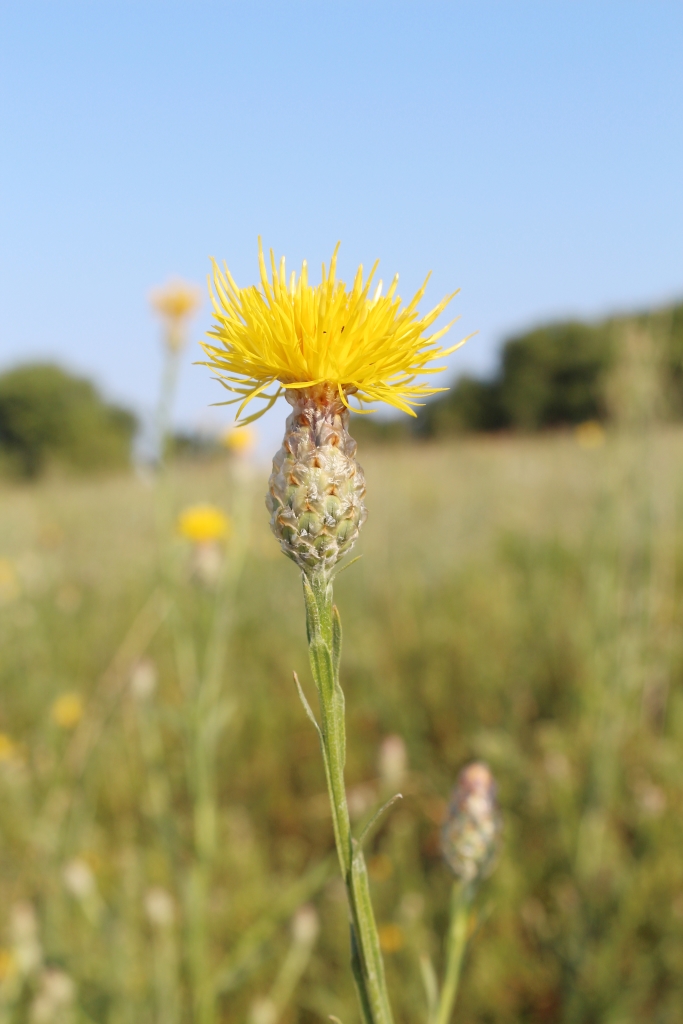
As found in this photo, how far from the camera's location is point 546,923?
216 cm

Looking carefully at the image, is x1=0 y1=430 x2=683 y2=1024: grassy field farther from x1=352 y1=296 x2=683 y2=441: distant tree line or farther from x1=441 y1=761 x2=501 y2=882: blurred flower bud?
x1=352 y1=296 x2=683 y2=441: distant tree line

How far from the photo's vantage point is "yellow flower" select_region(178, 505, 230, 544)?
88.0 inches

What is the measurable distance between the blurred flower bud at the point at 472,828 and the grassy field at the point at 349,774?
0.43 ft

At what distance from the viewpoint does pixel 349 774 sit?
287 centimetres

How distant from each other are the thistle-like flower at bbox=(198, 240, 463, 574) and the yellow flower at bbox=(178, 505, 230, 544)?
4.91 feet

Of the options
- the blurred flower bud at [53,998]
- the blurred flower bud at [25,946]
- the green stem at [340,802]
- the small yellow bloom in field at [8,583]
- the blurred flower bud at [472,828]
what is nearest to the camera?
the green stem at [340,802]

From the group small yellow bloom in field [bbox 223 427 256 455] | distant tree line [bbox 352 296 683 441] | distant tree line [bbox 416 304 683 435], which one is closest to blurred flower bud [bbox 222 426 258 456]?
small yellow bloom in field [bbox 223 427 256 455]

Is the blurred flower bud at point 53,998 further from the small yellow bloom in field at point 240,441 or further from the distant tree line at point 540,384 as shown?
the distant tree line at point 540,384

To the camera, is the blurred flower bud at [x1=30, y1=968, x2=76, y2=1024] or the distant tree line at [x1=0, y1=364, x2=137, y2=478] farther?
the distant tree line at [x1=0, y1=364, x2=137, y2=478]

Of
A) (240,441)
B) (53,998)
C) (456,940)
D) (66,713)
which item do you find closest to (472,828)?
(456,940)

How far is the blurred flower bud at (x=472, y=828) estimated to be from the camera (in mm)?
1044

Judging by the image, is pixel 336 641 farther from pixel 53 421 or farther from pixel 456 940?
pixel 53 421

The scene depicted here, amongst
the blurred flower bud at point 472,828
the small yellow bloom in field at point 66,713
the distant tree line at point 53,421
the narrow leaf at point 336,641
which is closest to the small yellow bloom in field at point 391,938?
the blurred flower bud at point 472,828

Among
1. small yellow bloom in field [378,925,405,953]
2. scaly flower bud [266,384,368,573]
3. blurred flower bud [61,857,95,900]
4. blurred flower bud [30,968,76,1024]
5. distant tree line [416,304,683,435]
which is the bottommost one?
small yellow bloom in field [378,925,405,953]
